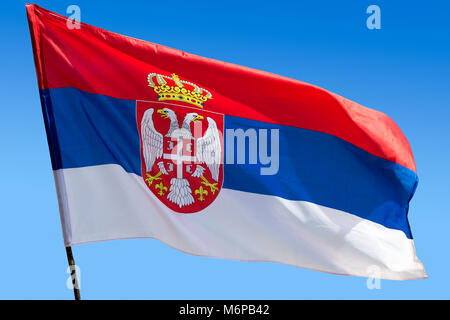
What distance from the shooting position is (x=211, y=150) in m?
12.7

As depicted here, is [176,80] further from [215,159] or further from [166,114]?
[215,159]

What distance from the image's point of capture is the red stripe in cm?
1223

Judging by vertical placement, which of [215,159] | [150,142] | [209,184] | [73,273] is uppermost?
[150,142]

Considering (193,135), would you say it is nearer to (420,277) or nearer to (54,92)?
(54,92)

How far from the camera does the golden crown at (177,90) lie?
12.6m

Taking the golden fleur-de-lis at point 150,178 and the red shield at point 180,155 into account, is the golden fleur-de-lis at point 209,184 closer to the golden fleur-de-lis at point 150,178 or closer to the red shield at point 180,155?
the red shield at point 180,155

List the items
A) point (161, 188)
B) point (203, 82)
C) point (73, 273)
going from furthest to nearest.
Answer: point (203, 82) < point (161, 188) < point (73, 273)

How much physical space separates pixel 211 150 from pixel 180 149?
54 cm

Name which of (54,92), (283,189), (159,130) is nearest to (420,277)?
(283,189)

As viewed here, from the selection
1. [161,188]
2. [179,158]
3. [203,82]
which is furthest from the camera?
[203,82]

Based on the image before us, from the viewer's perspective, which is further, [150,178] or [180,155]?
[180,155]

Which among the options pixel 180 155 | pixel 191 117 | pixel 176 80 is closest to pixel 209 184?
pixel 180 155

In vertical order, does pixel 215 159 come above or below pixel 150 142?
below

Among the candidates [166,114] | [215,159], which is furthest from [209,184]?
[166,114]
